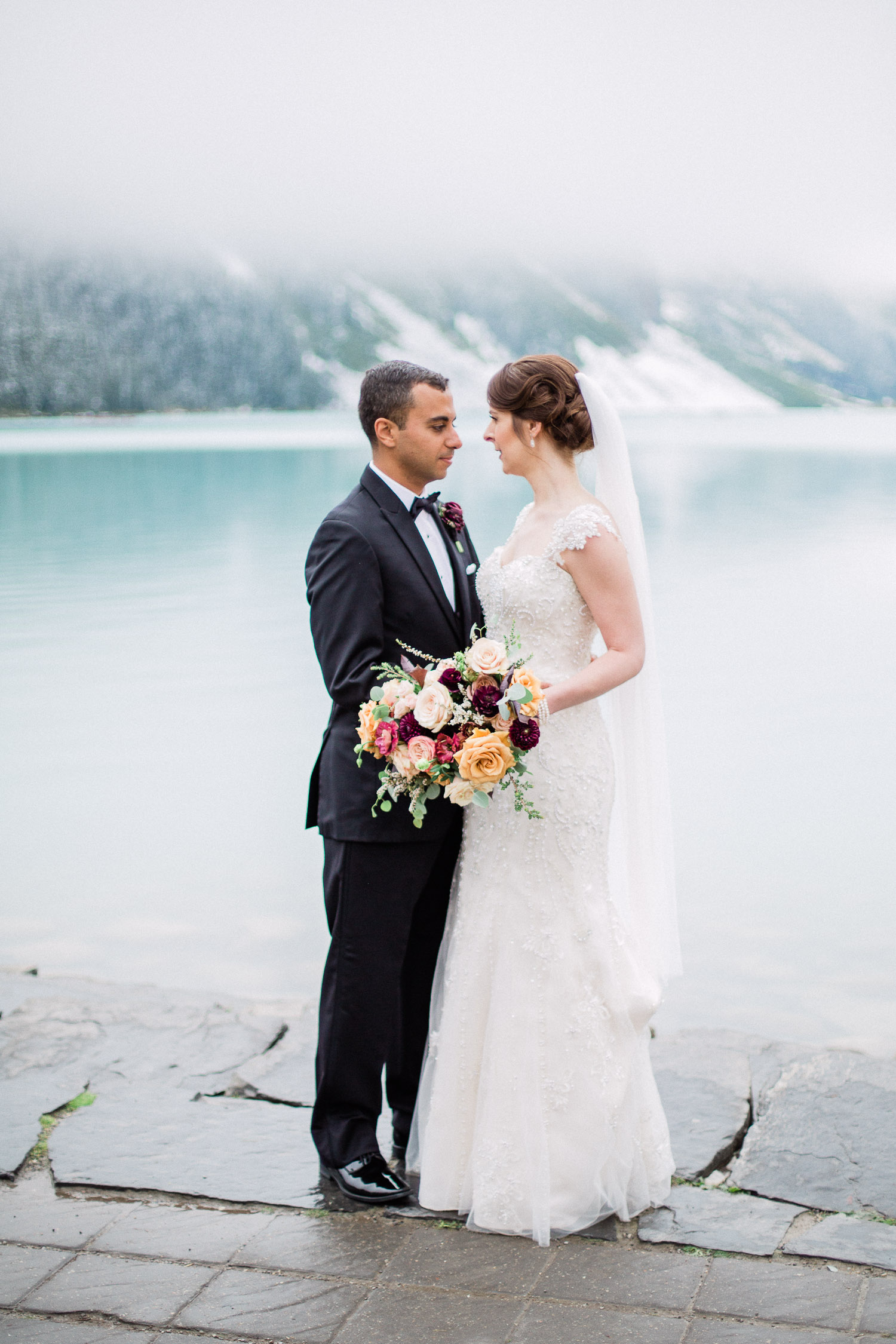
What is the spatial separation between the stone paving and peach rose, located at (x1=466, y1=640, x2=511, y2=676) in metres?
1.29

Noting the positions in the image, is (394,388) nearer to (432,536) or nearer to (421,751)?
(432,536)

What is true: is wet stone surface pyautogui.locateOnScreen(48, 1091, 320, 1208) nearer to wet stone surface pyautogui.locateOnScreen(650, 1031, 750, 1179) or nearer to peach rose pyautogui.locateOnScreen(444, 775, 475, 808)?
wet stone surface pyautogui.locateOnScreen(650, 1031, 750, 1179)

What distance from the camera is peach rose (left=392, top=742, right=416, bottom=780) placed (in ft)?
8.80

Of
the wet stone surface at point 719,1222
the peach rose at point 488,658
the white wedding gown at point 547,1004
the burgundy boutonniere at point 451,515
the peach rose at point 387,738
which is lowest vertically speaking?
the wet stone surface at point 719,1222

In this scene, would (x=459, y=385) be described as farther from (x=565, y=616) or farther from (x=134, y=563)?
(x=565, y=616)

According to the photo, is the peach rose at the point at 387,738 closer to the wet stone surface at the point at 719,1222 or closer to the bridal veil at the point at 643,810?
the bridal veil at the point at 643,810

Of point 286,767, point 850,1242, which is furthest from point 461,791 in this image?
point 286,767

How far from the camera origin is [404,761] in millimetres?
2688

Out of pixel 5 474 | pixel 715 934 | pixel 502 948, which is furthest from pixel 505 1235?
pixel 5 474

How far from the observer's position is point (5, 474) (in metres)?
47.3

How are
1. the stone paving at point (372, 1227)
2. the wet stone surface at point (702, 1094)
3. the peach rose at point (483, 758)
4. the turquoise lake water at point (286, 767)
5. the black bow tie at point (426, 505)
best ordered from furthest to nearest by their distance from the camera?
1. the turquoise lake water at point (286, 767)
2. the wet stone surface at point (702, 1094)
3. the black bow tie at point (426, 505)
4. the peach rose at point (483, 758)
5. the stone paving at point (372, 1227)

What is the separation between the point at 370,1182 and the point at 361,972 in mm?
504

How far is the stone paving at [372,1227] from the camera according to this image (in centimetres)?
252

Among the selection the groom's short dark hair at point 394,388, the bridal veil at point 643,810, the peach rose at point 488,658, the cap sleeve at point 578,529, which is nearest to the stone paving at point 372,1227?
the bridal veil at point 643,810
